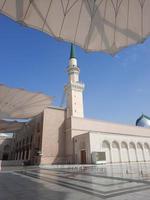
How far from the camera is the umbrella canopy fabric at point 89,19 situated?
908 cm

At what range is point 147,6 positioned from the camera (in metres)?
9.65

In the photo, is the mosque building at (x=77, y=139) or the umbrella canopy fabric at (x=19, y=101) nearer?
the umbrella canopy fabric at (x=19, y=101)

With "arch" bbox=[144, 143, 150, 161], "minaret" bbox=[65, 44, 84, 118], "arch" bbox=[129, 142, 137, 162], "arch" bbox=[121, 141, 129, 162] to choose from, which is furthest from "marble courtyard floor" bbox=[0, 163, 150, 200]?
"arch" bbox=[144, 143, 150, 161]

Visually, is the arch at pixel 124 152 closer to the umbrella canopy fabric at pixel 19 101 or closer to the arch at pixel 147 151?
the arch at pixel 147 151

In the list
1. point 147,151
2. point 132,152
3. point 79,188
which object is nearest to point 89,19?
point 79,188

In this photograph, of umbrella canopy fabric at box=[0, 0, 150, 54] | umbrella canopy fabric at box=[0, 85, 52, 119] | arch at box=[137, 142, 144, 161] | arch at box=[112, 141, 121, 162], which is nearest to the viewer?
umbrella canopy fabric at box=[0, 0, 150, 54]

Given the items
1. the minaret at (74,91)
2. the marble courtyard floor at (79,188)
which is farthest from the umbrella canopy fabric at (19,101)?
the minaret at (74,91)

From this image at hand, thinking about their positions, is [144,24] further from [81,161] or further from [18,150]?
[18,150]

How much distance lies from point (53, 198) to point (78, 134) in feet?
127

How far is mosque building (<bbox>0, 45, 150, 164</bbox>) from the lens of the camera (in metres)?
39.4

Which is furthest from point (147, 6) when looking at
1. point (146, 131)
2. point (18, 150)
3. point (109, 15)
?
point (18, 150)

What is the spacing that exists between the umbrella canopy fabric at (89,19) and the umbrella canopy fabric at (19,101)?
651 inches

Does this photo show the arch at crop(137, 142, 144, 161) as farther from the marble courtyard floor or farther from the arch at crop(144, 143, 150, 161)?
the marble courtyard floor

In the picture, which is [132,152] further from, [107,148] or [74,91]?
[74,91]
